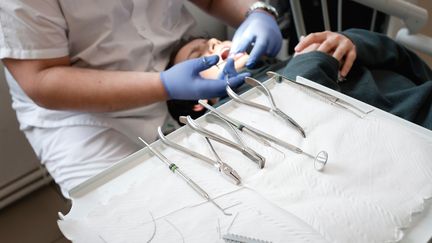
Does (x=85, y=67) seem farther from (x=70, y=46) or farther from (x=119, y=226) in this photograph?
(x=119, y=226)

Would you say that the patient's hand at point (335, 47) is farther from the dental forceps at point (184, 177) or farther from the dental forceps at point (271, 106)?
the dental forceps at point (184, 177)

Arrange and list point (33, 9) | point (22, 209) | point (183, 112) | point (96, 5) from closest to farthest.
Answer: point (33, 9)
point (96, 5)
point (183, 112)
point (22, 209)

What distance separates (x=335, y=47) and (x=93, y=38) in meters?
0.60

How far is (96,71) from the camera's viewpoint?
2.93 feet

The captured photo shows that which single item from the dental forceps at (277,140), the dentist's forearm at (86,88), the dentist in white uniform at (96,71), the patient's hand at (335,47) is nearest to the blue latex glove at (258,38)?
the dentist in white uniform at (96,71)

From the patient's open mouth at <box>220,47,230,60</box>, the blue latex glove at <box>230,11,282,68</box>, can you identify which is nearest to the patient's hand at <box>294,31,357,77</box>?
the blue latex glove at <box>230,11,282,68</box>

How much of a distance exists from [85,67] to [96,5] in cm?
16

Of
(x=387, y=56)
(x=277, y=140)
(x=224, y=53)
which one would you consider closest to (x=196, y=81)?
(x=224, y=53)

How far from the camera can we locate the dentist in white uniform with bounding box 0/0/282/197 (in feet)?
2.72

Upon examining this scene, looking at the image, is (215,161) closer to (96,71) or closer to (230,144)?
(230,144)

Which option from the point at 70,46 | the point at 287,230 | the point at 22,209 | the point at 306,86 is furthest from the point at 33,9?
the point at 22,209

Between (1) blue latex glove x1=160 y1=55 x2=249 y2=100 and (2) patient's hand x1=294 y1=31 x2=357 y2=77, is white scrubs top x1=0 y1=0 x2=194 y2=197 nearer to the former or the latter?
(1) blue latex glove x1=160 y1=55 x2=249 y2=100

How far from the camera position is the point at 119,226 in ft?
1.53

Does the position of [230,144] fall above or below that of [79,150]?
above
